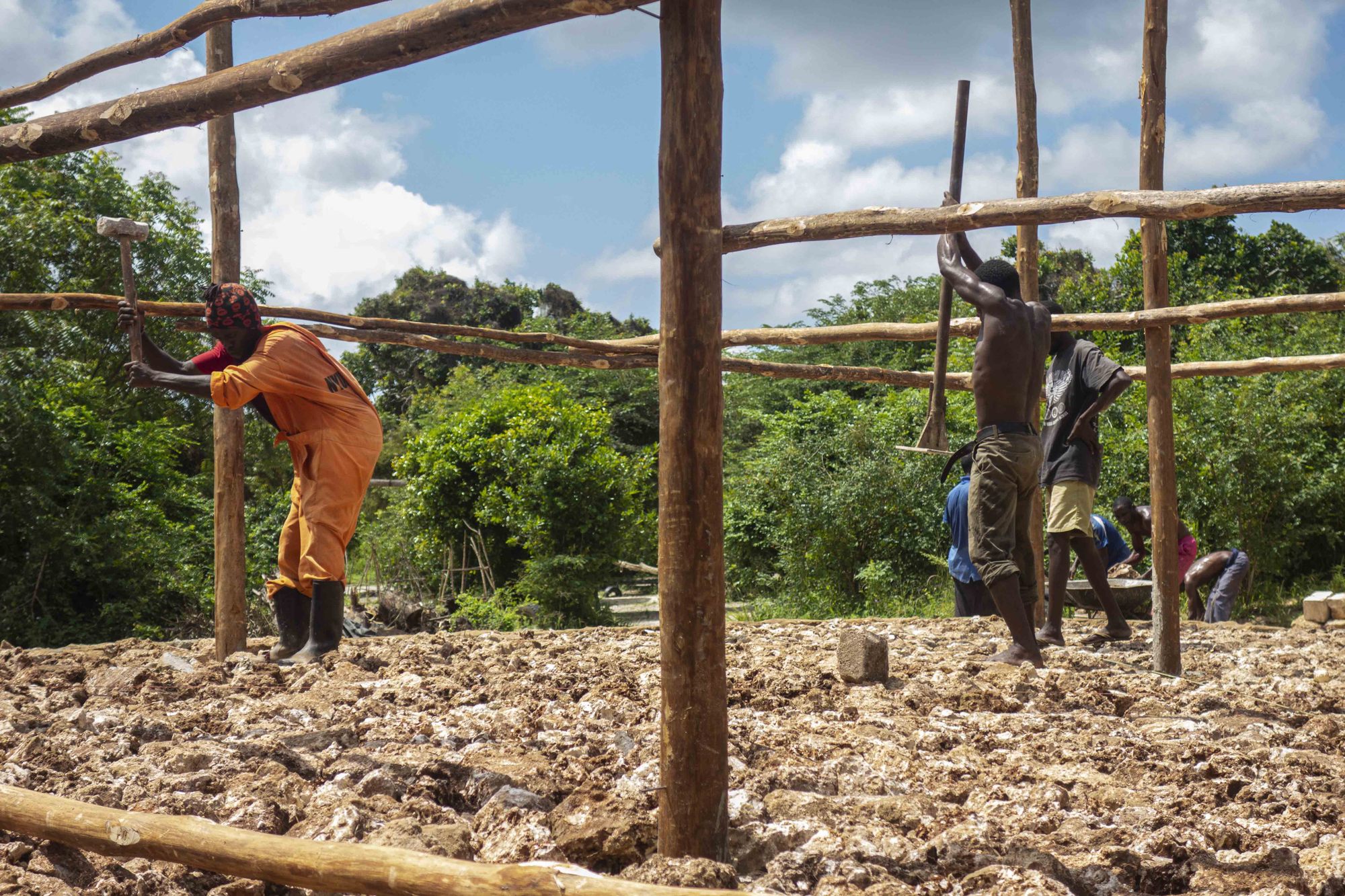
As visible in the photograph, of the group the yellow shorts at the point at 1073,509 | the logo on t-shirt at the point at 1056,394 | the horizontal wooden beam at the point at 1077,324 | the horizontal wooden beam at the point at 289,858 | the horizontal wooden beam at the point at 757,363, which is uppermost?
the horizontal wooden beam at the point at 1077,324

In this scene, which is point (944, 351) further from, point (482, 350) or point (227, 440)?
point (227, 440)

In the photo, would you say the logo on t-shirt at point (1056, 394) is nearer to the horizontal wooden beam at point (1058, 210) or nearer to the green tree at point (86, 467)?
the horizontal wooden beam at point (1058, 210)

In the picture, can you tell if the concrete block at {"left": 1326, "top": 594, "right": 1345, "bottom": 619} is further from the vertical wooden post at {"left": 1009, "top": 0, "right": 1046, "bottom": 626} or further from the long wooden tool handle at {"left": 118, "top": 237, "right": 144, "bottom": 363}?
the long wooden tool handle at {"left": 118, "top": 237, "right": 144, "bottom": 363}

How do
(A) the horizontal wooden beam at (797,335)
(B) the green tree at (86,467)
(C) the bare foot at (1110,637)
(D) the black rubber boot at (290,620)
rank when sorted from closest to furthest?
(D) the black rubber boot at (290,620) < (A) the horizontal wooden beam at (797,335) < (C) the bare foot at (1110,637) < (B) the green tree at (86,467)

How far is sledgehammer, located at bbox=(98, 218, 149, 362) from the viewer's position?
15.4 ft

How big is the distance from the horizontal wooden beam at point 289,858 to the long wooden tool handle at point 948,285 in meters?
3.21

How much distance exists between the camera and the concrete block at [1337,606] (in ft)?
28.1

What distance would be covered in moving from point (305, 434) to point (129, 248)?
3.88 feet

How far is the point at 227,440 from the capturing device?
5.21 meters

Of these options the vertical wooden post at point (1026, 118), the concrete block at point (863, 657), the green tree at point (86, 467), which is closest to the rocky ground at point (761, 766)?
the concrete block at point (863, 657)

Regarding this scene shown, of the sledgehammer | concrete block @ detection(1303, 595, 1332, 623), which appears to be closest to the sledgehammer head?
the sledgehammer

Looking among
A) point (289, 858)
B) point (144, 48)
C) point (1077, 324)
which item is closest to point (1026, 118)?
point (1077, 324)

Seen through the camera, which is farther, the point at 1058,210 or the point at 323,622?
the point at 323,622

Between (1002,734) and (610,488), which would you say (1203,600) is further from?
(1002,734)
